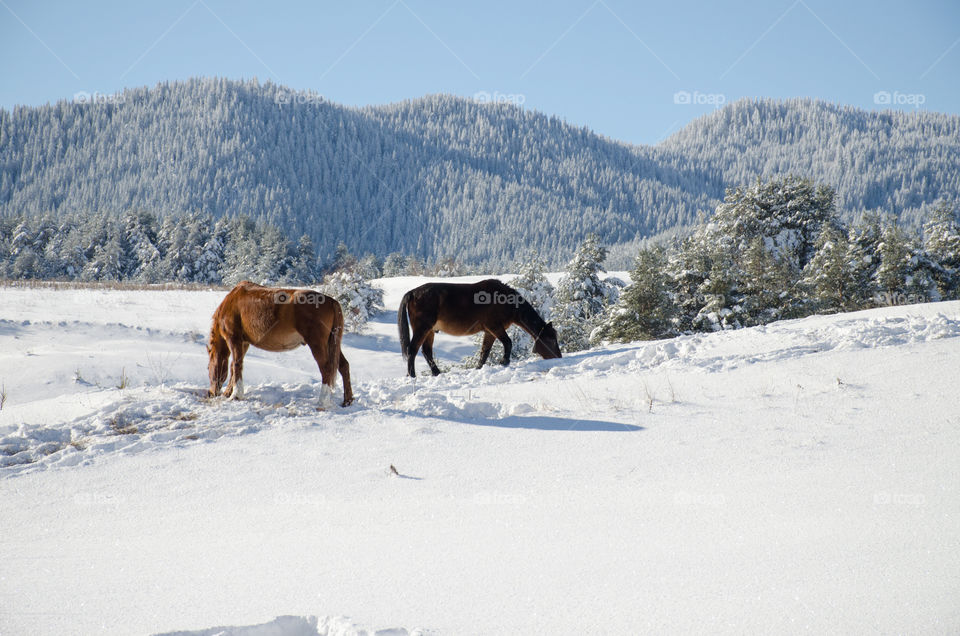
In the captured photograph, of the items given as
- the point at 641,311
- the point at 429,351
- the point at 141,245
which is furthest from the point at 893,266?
the point at 141,245

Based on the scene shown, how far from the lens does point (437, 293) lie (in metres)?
10.4

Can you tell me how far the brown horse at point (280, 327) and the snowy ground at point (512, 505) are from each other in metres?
0.38

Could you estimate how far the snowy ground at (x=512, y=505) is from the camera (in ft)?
7.35

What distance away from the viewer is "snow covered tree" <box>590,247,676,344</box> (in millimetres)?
23453

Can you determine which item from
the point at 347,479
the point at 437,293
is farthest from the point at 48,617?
the point at 437,293

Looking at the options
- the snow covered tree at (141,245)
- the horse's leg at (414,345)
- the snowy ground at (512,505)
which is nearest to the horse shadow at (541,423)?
the snowy ground at (512,505)

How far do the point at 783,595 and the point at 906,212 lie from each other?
→ 800ft

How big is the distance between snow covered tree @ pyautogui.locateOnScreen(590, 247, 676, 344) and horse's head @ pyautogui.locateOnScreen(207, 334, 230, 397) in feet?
60.8

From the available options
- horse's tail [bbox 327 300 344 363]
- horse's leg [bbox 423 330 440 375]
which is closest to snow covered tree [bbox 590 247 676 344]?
horse's leg [bbox 423 330 440 375]

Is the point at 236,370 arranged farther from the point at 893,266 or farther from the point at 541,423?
the point at 893,266

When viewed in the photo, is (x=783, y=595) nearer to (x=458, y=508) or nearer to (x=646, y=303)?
(x=458, y=508)

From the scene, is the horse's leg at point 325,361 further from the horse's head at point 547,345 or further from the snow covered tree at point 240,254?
the snow covered tree at point 240,254

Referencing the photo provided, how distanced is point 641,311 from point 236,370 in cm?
1979

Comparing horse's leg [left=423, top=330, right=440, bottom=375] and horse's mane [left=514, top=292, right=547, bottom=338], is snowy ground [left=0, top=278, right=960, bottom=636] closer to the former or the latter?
horse's leg [left=423, top=330, right=440, bottom=375]
